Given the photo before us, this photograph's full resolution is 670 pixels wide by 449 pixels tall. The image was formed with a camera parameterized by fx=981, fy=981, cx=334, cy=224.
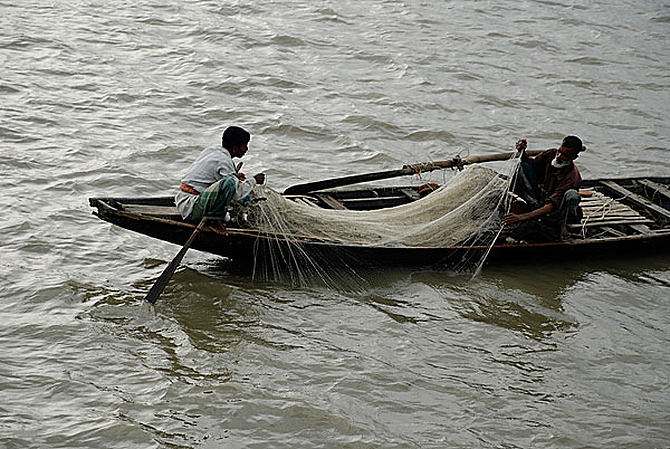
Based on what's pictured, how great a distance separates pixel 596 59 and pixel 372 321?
27.7 feet

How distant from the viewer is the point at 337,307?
7312mm

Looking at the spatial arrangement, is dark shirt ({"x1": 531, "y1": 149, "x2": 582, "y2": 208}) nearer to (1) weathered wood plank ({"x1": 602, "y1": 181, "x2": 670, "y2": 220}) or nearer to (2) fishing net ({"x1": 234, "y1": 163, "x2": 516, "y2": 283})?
(2) fishing net ({"x1": 234, "y1": 163, "x2": 516, "y2": 283})

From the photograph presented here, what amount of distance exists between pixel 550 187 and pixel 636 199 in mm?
1303

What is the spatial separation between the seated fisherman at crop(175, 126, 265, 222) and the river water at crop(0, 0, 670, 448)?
70 cm

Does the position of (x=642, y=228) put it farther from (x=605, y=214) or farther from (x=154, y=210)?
(x=154, y=210)

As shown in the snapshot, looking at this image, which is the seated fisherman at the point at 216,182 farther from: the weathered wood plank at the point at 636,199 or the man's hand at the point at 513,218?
the weathered wood plank at the point at 636,199

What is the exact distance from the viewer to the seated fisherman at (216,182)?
6930mm

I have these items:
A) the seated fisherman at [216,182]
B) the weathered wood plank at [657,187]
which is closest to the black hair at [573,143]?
the weathered wood plank at [657,187]

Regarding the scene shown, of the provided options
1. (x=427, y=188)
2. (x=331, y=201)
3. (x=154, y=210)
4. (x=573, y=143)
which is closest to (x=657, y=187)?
(x=573, y=143)

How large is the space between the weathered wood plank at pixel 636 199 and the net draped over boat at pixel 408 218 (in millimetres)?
1517

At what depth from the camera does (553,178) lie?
311 inches

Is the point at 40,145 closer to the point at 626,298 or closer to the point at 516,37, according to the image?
the point at 626,298

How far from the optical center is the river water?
20.1 ft

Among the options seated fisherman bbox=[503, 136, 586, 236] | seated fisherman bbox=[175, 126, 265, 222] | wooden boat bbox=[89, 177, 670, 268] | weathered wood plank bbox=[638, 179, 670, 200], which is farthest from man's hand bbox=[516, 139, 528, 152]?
seated fisherman bbox=[175, 126, 265, 222]
